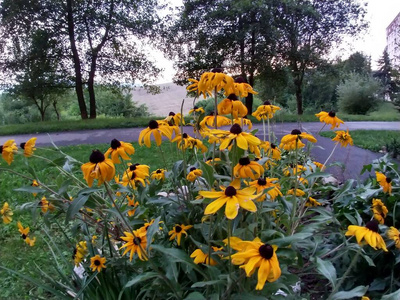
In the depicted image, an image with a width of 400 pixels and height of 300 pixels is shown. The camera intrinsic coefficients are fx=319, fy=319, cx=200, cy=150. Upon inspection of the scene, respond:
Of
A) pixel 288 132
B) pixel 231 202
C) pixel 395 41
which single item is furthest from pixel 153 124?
pixel 395 41

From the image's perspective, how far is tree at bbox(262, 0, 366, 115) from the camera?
1184cm

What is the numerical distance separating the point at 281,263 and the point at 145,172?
2.13 ft

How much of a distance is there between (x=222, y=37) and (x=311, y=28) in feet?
12.9

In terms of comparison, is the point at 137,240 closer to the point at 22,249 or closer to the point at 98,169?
the point at 98,169

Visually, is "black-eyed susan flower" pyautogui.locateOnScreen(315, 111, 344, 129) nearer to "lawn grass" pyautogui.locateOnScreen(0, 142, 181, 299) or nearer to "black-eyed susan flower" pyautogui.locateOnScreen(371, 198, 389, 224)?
"black-eyed susan flower" pyautogui.locateOnScreen(371, 198, 389, 224)

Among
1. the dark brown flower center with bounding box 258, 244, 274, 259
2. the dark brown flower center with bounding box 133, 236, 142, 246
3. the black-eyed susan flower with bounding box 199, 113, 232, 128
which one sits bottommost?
the dark brown flower center with bounding box 133, 236, 142, 246

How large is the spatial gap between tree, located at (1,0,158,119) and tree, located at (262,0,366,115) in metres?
4.97

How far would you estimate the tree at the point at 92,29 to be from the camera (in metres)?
11.2

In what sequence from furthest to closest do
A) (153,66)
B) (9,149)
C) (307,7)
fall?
(153,66), (307,7), (9,149)

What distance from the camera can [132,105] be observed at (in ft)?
85.6

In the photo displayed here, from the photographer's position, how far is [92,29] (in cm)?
1219

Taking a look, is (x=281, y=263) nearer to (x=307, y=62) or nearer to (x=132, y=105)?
(x=307, y=62)

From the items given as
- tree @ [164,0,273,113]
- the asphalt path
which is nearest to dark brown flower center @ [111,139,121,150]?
the asphalt path

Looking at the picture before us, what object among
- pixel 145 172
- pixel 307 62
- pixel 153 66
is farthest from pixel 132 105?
pixel 145 172
